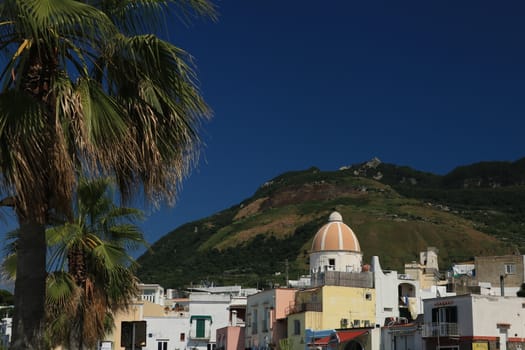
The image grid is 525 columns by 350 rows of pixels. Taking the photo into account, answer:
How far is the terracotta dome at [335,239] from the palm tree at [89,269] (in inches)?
2389

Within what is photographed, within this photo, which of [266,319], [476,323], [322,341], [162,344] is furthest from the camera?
[162,344]

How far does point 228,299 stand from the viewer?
83.8 metres

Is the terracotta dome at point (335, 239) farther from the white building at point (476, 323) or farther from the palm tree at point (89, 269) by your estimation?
the palm tree at point (89, 269)

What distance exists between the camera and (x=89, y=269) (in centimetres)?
2019

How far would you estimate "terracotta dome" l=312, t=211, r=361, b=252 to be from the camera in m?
81.0

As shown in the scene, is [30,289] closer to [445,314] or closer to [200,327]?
[445,314]

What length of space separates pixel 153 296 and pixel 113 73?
8238 cm

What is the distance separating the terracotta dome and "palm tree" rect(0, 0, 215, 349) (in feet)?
228

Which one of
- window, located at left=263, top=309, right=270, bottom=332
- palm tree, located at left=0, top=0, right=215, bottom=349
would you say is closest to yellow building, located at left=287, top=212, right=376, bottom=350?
window, located at left=263, top=309, right=270, bottom=332

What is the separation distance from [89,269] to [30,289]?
362 inches

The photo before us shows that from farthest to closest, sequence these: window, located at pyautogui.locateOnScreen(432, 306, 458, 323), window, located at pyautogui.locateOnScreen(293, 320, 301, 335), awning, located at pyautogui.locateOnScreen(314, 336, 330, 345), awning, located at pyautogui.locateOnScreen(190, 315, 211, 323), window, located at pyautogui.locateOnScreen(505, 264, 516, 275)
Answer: window, located at pyautogui.locateOnScreen(505, 264, 516, 275) < awning, located at pyautogui.locateOnScreen(190, 315, 211, 323) < window, located at pyautogui.locateOnScreen(293, 320, 301, 335) < awning, located at pyautogui.locateOnScreen(314, 336, 330, 345) < window, located at pyautogui.locateOnScreen(432, 306, 458, 323)

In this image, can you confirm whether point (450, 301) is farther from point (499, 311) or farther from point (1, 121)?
point (1, 121)

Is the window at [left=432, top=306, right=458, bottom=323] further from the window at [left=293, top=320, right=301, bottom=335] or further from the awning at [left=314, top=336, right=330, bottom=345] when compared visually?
the window at [left=293, top=320, right=301, bottom=335]

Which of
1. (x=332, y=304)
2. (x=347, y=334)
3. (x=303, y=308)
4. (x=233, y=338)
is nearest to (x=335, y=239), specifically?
(x=303, y=308)
